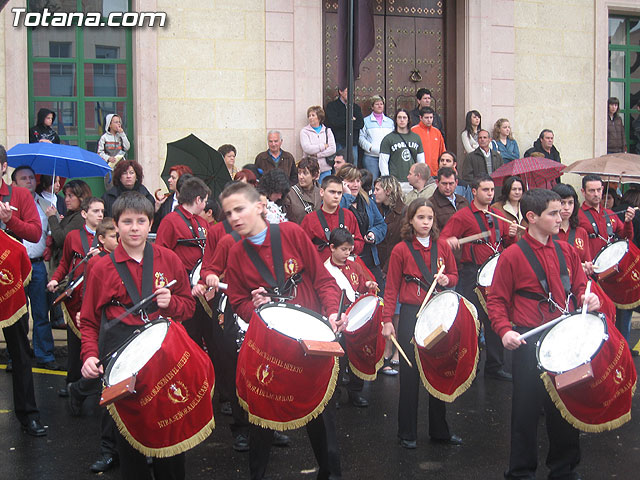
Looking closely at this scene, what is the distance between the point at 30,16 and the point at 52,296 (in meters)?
5.24

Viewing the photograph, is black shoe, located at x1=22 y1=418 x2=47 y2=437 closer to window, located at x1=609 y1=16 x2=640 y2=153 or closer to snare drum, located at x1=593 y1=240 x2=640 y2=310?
snare drum, located at x1=593 y1=240 x2=640 y2=310

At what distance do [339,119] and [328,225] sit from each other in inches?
194

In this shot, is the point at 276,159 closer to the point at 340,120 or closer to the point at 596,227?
the point at 340,120

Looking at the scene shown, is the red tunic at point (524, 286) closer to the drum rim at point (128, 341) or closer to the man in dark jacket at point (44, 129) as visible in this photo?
the drum rim at point (128, 341)

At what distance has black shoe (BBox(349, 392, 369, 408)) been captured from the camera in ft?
25.2

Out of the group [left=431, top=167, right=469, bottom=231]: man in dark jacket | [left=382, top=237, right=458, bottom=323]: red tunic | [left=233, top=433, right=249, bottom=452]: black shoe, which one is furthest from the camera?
[left=431, top=167, right=469, bottom=231]: man in dark jacket

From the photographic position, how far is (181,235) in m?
7.43

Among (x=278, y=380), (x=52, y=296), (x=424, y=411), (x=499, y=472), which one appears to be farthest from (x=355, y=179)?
(x=278, y=380)

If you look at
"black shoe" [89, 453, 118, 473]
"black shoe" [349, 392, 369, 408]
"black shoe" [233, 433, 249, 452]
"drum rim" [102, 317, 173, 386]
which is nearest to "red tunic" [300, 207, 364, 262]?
"black shoe" [349, 392, 369, 408]

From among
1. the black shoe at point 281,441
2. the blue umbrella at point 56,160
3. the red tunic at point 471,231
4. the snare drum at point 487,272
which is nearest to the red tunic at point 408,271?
the snare drum at point 487,272

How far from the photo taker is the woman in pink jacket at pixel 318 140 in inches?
487

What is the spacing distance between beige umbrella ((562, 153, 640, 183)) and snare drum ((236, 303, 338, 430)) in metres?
5.96

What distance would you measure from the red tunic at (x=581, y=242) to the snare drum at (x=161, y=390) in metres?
4.67

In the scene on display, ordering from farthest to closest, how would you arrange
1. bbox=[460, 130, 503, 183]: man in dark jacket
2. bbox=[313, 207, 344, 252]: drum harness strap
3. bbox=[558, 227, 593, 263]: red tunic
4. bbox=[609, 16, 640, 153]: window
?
bbox=[609, 16, 640, 153]: window → bbox=[460, 130, 503, 183]: man in dark jacket → bbox=[558, 227, 593, 263]: red tunic → bbox=[313, 207, 344, 252]: drum harness strap
